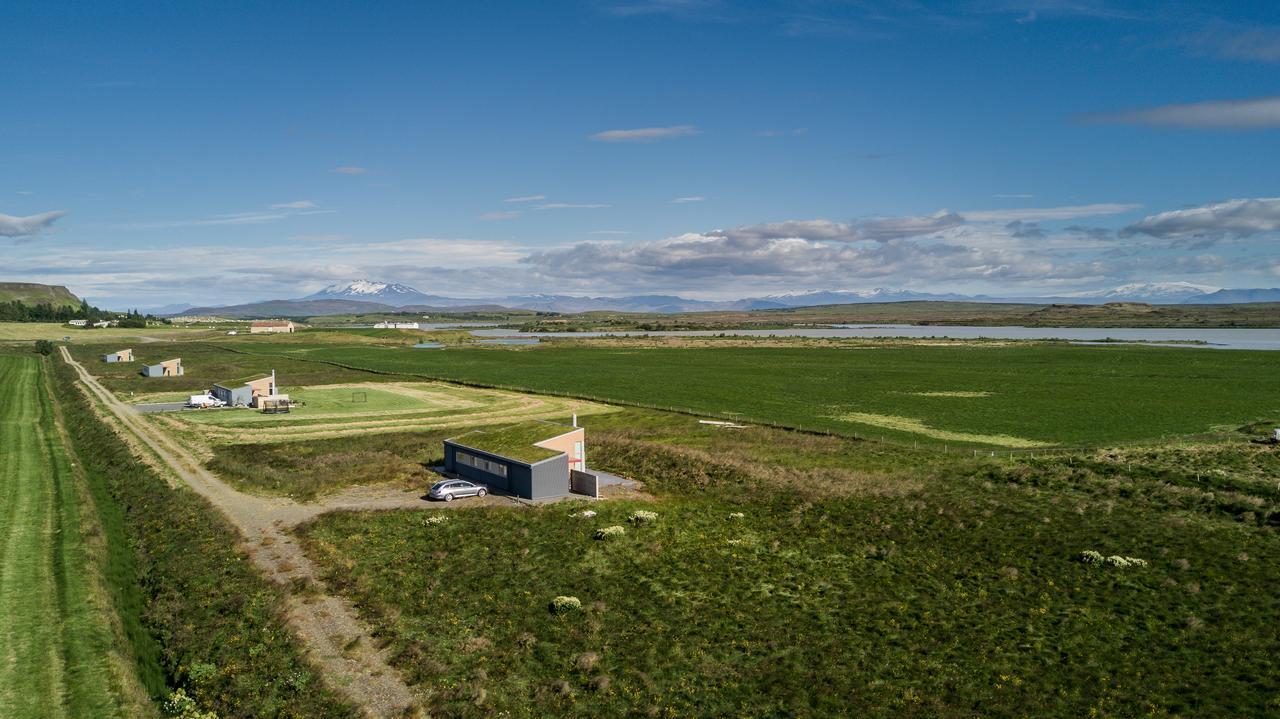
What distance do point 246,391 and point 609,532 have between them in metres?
65.1

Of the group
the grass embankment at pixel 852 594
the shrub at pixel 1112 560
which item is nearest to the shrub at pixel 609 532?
the grass embankment at pixel 852 594

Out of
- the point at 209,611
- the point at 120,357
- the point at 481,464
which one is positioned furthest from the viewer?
the point at 120,357

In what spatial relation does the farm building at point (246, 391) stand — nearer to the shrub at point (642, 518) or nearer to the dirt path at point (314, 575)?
the dirt path at point (314, 575)

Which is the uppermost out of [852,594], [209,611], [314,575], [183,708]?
[314,575]

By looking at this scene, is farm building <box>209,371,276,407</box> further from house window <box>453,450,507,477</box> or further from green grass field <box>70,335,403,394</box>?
house window <box>453,450,507,477</box>

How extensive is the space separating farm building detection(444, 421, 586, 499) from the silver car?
1.60 m

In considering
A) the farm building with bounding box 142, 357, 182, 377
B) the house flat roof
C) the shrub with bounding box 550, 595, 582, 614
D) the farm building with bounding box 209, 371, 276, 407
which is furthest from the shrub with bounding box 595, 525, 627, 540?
the farm building with bounding box 142, 357, 182, 377

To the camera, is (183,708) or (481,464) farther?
(481,464)

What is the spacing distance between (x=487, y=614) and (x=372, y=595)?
17.1 feet

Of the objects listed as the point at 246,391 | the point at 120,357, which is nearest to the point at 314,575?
the point at 246,391

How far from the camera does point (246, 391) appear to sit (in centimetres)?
8562

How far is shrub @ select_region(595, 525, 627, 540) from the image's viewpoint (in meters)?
37.5

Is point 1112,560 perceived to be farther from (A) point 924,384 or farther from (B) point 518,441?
(A) point 924,384

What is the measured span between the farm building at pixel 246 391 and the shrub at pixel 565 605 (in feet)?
224
